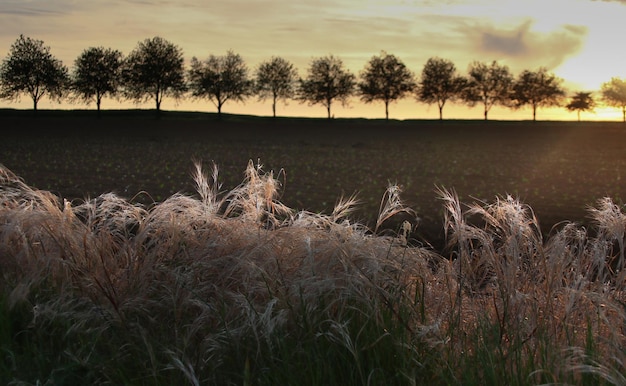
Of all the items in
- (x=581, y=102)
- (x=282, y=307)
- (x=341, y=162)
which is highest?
(x=581, y=102)

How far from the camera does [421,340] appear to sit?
4566mm

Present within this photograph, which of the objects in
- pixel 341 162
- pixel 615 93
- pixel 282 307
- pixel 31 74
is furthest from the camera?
pixel 615 93

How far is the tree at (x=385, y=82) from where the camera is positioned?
8762cm

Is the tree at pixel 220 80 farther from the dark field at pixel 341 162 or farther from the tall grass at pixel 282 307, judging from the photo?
the tall grass at pixel 282 307

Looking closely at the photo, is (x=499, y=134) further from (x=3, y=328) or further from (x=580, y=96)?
(x=3, y=328)

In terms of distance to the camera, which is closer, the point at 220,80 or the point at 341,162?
the point at 341,162

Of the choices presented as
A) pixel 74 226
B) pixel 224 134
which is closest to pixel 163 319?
pixel 74 226

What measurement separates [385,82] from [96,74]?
36321 mm

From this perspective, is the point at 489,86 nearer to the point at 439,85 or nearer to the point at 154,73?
the point at 439,85

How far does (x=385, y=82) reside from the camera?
289 ft

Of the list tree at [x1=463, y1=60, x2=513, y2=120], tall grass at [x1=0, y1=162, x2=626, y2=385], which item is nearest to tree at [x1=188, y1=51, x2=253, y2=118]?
tree at [x1=463, y1=60, x2=513, y2=120]

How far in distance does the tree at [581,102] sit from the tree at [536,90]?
10.0 meters

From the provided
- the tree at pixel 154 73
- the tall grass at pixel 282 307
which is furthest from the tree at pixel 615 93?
the tall grass at pixel 282 307

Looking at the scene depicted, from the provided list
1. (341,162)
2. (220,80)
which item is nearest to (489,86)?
(220,80)
